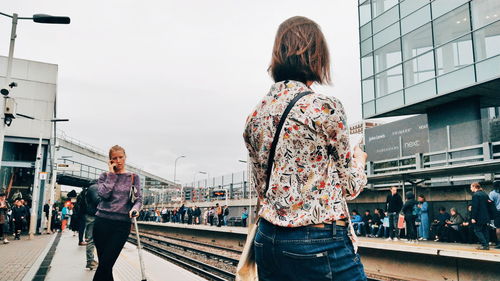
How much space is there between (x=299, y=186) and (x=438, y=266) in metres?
10.4

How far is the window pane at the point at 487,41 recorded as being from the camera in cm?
1914

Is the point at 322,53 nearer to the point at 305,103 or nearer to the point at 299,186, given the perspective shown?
the point at 305,103

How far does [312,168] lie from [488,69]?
20.7 m

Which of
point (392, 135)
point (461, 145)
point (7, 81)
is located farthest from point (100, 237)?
point (392, 135)

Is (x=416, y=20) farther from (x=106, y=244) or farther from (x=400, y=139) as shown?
(x=106, y=244)

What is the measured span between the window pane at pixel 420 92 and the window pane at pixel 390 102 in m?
0.53

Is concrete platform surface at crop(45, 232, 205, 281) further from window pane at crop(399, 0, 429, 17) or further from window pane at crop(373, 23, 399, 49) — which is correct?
window pane at crop(373, 23, 399, 49)

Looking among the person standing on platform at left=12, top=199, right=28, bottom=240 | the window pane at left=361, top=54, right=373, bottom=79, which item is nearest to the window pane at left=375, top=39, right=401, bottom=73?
the window pane at left=361, top=54, right=373, bottom=79

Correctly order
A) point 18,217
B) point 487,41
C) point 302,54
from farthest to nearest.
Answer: point 18,217, point 487,41, point 302,54

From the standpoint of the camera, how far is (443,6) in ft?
73.7

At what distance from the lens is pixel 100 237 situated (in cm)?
498

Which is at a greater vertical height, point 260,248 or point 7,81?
point 7,81

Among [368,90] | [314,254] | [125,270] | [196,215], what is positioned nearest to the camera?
[314,254]

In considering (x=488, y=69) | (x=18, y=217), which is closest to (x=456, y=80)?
(x=488, y=69)
